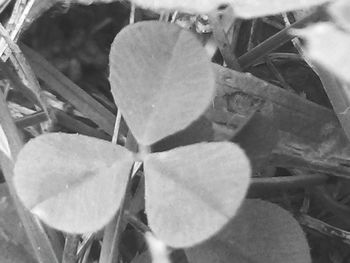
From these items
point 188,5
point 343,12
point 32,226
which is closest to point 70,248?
point 32,226

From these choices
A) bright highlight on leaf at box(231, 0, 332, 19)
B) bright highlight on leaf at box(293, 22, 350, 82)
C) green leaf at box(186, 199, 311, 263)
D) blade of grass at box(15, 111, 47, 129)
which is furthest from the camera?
blade of grass at box(15, 111, 47, 129)

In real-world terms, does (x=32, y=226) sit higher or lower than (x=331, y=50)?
lower

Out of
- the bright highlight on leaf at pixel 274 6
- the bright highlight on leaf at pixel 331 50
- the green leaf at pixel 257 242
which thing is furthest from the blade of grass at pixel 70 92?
the bright highlight on leaf at pixel 331 50

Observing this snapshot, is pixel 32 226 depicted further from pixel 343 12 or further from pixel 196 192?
pixel 343 12

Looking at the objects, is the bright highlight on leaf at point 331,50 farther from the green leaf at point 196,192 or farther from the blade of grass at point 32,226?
the blade of grass at point 32,226

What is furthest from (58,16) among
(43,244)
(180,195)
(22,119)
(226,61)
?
(180,195)

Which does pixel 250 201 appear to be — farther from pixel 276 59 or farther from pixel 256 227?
pixel 276 59

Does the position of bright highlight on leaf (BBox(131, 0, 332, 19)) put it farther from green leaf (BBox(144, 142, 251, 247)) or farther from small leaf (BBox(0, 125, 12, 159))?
small leaf (BBox(0, 125, 12, 159))

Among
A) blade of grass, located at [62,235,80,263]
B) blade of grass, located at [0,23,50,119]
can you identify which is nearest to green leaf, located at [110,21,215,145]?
blade of grass, located at [62,235,80,263]
